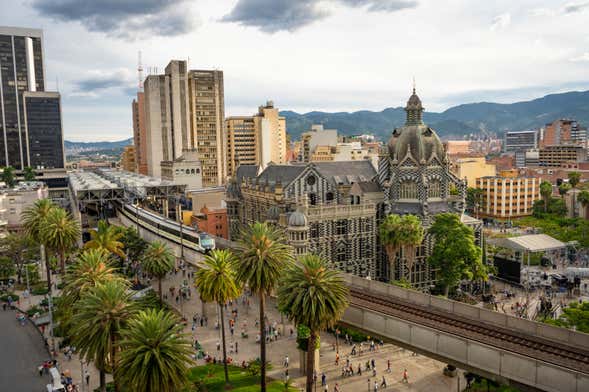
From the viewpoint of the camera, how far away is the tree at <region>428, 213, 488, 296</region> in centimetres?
8012

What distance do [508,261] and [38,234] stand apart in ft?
279

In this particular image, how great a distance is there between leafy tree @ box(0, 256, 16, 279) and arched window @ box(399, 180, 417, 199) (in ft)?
252

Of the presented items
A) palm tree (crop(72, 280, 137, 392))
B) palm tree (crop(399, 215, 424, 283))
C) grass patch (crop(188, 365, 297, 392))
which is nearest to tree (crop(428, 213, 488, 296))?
palm tree (crop(399, 215, 424, 283))

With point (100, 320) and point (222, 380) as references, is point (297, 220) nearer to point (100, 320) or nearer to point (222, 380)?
point (222, 380)

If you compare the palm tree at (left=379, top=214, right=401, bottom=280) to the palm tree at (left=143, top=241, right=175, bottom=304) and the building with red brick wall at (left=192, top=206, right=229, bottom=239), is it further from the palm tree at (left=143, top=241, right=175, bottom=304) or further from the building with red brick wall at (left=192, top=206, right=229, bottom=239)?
the building with red brick wall at (left=192, top=206, right=229, bottom=239)

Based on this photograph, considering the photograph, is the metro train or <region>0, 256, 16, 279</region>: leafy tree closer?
the metro train

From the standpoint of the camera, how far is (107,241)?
269 ft

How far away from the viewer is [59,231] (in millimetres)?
76062

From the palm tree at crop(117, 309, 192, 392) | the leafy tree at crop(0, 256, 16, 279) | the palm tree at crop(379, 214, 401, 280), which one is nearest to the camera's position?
the palm tree at crop(117, 309, 192, 392)

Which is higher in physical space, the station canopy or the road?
the station canopy

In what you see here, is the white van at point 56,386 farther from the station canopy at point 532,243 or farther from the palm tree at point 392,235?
the station canopy at point 532,243

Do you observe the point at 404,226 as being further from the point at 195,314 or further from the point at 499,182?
the point at 499,182

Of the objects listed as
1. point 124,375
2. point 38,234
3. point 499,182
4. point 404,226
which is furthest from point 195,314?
point 499,182

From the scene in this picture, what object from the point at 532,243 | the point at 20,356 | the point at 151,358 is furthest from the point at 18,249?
the point at 532,243
